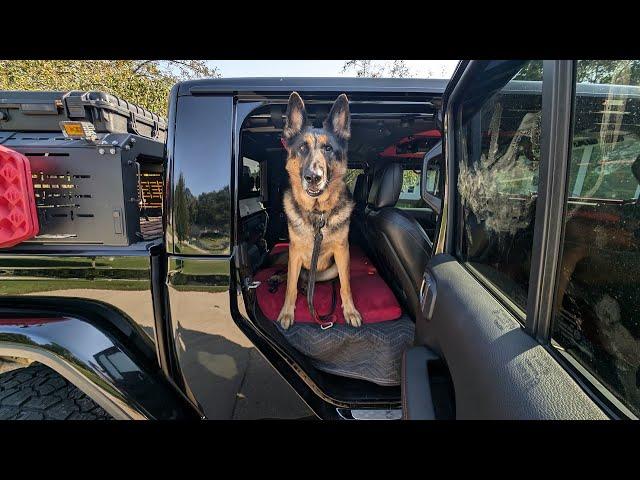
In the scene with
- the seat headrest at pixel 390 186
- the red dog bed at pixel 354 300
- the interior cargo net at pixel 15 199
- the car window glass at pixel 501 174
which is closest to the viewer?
the car window glass at pixel 501 174

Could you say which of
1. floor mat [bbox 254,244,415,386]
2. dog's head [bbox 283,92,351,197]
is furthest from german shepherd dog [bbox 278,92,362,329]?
floor mat [bbox 254,244,415,386]

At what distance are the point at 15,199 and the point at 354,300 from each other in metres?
1.96

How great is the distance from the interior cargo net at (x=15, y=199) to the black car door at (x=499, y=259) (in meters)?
1.62

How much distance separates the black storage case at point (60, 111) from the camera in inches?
53.3

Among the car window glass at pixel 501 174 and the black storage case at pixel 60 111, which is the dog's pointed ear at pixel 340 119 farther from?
the black storage case at pixel 60 111

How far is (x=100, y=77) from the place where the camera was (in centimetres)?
658

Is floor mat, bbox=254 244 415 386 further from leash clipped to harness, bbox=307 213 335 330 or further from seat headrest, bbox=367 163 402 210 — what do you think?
seat headrest, bbox=367 163 402 210

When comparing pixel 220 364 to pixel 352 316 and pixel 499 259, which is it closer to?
pixel 352 316

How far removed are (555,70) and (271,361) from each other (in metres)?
1.57

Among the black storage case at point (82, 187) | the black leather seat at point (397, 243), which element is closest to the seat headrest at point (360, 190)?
the black leather seat at point (397, 243)

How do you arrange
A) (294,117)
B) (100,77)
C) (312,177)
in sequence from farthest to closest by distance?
(100,77) < (312,177) < (294,117)

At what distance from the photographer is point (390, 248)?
237 cm

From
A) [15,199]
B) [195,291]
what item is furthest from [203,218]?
[15,199]

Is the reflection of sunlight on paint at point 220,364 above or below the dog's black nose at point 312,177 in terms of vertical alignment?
below
